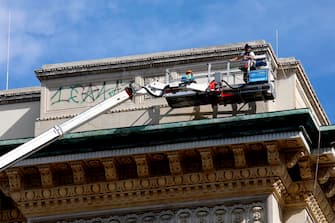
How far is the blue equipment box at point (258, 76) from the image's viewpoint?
34.9 metres

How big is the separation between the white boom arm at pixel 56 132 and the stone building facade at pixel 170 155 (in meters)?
0.33

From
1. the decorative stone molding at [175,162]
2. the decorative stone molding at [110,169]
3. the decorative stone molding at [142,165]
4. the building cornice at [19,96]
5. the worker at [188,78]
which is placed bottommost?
the decorative stone molding at [175,162]

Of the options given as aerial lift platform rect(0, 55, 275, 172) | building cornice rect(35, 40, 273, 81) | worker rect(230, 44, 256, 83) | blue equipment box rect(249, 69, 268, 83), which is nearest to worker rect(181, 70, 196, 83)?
aerial lift platform rect(0, 55, 275, 172)

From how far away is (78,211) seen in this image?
35875 millimetres

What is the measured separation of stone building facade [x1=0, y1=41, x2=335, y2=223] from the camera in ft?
114

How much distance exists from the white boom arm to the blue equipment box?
313 centimetres

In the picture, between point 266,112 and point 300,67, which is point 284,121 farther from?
point 300,67

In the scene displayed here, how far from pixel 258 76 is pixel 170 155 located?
2838mm

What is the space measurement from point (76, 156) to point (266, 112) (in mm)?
4727

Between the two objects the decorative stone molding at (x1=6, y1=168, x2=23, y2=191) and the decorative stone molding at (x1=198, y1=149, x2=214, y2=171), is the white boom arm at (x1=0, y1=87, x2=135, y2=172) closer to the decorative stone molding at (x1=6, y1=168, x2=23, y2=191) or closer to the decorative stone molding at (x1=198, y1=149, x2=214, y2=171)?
the decorative stone molding at (x1=6, y1=168, x2=23, y2=191)

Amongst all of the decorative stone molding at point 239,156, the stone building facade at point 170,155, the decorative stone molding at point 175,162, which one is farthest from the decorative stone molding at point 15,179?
the decorative stone molding at point 239,156

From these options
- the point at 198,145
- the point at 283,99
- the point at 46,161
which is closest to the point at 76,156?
the point at 46,161

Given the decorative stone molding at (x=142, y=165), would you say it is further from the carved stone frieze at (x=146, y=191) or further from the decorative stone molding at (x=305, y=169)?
the decorative stone molding at (x=305, y=169)

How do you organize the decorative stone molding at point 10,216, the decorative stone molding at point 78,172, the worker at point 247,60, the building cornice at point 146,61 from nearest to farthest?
1. the worker at point 247,60
2. the decorative stone molding at point 78,172
3. the building cornice at point 146,61
4. the decorative stone molding at point 10,216
